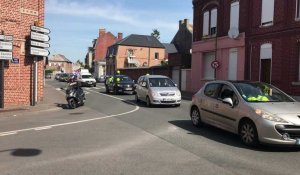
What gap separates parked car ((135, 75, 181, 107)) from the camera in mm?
18922

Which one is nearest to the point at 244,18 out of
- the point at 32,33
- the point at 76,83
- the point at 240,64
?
the point at 240,64

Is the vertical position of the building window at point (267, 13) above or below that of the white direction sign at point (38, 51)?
above

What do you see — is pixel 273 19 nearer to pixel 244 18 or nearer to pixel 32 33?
pixel 244 18

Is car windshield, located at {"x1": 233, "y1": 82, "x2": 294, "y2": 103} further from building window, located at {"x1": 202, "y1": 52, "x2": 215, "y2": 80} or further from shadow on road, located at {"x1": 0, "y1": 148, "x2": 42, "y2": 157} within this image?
building window, located at {"x1": 202, "y1": 52, "x2": 215, "y2": 80}

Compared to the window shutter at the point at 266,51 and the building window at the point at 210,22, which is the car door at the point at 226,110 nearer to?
the window shutter at the point at 266,51

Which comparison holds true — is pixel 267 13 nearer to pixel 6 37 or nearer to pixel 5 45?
pixel 6 37

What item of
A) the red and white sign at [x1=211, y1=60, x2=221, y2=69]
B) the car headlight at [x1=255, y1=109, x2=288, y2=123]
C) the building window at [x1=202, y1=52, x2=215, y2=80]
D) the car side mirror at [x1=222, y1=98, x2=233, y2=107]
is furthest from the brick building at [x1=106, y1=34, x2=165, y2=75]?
the car headlight at [x1=255, y1=109, x2=288, y2=123]

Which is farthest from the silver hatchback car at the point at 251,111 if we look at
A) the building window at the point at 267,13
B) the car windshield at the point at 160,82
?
the building window at the point at 267,13

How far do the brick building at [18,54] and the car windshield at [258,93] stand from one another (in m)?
11.5

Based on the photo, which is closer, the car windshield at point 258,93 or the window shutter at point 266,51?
the car windshield at point 258,93

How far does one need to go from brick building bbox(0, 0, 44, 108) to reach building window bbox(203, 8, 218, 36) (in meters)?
15.7

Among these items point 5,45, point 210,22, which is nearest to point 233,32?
point 210,22

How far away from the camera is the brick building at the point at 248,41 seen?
23219 millimetres

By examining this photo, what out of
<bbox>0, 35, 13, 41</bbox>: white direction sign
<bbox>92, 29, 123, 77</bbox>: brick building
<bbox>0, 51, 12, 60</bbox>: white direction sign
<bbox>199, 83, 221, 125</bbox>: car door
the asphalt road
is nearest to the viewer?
the asphalt road
